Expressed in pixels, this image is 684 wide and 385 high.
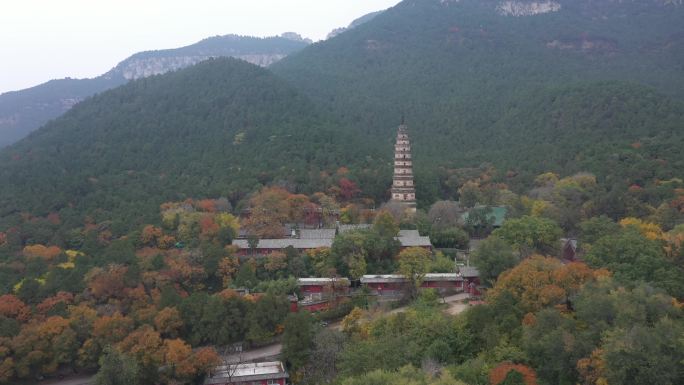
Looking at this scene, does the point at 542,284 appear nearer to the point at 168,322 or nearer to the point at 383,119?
the point at 168,322

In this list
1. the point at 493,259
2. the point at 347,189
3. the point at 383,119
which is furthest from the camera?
the point at 383,119

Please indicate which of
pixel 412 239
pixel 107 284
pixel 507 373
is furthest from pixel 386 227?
pixel 507 373

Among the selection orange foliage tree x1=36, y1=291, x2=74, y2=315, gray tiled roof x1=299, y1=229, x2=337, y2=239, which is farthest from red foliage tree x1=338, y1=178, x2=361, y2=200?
orange foliage tree x1=36, y1=291, x2=74, y2=315

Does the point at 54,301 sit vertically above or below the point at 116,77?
below

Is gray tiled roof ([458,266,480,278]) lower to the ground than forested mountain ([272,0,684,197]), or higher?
lower

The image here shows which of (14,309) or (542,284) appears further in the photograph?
(14,309)

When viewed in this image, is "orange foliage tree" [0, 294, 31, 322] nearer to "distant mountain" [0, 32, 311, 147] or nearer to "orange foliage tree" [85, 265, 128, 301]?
"orange foliage tree" [85, 265, 128, 301]
